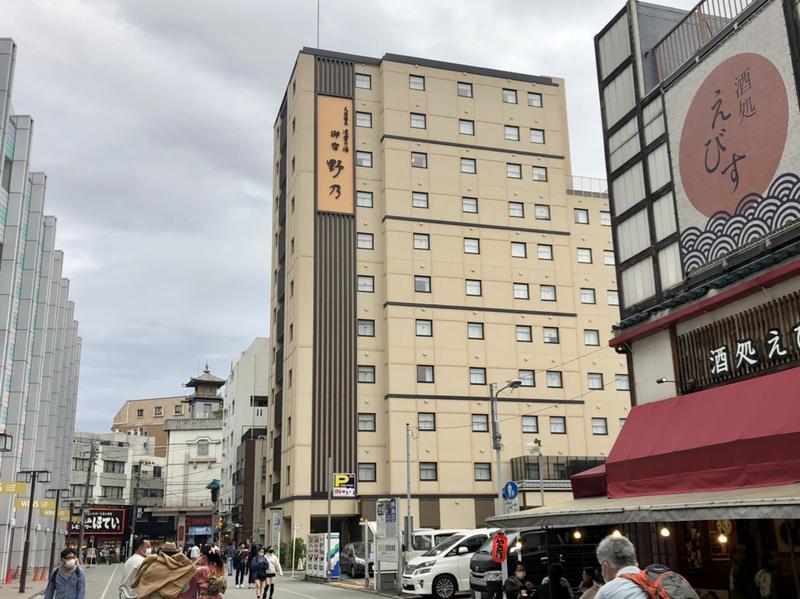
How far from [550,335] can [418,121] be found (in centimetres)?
1676

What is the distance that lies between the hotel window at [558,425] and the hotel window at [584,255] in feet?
36.1

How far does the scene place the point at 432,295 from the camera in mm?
50719

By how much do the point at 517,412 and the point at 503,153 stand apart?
1769 cm

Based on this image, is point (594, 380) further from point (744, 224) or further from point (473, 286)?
point (744, 224)

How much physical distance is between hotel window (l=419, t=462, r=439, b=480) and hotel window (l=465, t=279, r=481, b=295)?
440 inches

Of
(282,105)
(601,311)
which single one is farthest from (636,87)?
(282,105)

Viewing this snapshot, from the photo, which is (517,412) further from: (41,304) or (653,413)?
(653,413)

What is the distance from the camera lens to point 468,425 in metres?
49.2

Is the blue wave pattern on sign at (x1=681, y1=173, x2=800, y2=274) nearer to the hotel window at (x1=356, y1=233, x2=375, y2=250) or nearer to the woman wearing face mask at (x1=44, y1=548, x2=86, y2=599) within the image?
the woman wearing face mask at (x1=44, y1=548, x2=86, y2=599)

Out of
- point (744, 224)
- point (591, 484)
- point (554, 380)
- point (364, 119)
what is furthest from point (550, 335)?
point (744, 224)

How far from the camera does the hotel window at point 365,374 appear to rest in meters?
49.1

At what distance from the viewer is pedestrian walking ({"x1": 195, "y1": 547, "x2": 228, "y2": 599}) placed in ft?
35.2

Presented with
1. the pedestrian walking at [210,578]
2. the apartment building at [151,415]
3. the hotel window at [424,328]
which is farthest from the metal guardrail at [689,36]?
the apartment building at [151,415]

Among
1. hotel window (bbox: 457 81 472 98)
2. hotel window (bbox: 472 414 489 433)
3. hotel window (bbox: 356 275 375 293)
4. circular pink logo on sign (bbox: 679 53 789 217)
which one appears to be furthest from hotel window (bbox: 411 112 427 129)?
circular pink logo on sign (bbox: 679 53 789 217)
